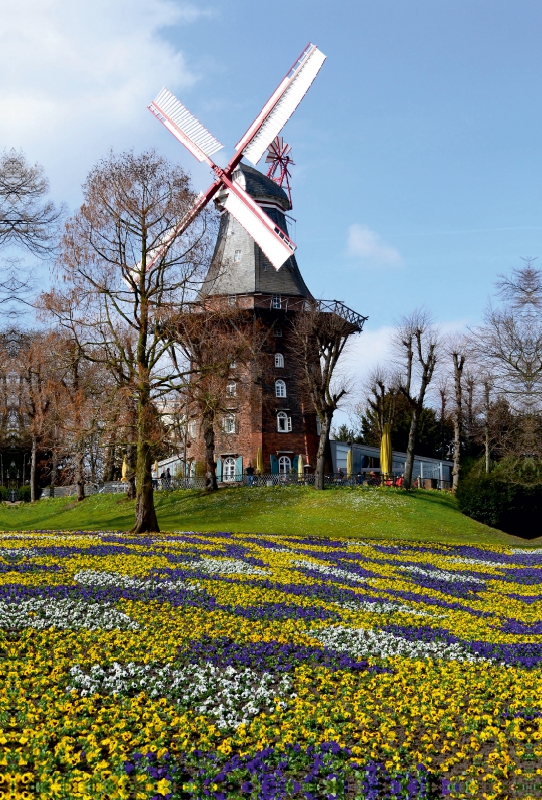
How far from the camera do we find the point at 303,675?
39.5 ft

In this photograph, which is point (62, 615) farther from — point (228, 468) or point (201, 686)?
point (228, 468)

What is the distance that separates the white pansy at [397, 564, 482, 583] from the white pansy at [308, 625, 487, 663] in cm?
964

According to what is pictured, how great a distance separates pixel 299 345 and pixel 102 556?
120 ft

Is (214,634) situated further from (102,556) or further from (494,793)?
(102,556)

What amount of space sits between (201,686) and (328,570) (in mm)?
12153

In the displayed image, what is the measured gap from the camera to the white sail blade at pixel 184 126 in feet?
170

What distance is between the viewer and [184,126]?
5228cm

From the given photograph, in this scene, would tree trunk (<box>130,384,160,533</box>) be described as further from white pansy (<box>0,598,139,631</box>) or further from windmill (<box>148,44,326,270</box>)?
windmill (<box>148,44,326,270</box>)

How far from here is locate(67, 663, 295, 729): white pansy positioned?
10656mm

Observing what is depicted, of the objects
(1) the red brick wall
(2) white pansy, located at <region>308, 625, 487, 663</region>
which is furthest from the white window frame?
(2) white pansy, located at <region>308, 625, 487, 663</region>

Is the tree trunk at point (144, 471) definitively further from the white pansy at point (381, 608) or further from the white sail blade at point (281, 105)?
the white sail blade at point (281, 105)

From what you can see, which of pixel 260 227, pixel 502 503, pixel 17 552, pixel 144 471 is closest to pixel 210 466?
pixel 260 227

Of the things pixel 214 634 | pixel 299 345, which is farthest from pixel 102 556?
pixel 299 345

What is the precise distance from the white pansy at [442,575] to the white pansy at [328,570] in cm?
282
